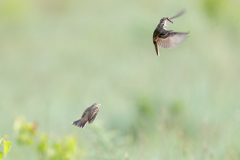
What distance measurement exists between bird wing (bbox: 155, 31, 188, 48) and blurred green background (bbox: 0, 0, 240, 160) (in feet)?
2.90

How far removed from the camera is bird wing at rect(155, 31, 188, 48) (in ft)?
8.68

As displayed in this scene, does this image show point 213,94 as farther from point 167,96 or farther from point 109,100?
point 109,100

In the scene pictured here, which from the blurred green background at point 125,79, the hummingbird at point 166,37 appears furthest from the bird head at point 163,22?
the blurred green background at point 125,79

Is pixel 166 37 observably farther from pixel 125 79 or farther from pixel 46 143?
pixel 125 79

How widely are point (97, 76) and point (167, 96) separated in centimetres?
358

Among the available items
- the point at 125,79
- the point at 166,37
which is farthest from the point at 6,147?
the point at 125,79

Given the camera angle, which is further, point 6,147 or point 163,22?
point 163,22

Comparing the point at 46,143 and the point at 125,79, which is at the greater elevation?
the point at 125,79

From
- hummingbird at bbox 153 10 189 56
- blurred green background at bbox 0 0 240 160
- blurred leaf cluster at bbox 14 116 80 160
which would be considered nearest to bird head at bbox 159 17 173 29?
hummingbird at bbox 153 10 189 56

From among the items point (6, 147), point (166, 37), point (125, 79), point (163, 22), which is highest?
point (125, 79)

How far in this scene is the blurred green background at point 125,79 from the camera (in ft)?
16.7

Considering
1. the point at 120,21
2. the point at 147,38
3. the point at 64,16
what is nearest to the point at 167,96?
the point at 147,38

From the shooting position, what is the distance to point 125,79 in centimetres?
1026

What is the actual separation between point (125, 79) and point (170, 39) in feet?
24.8
